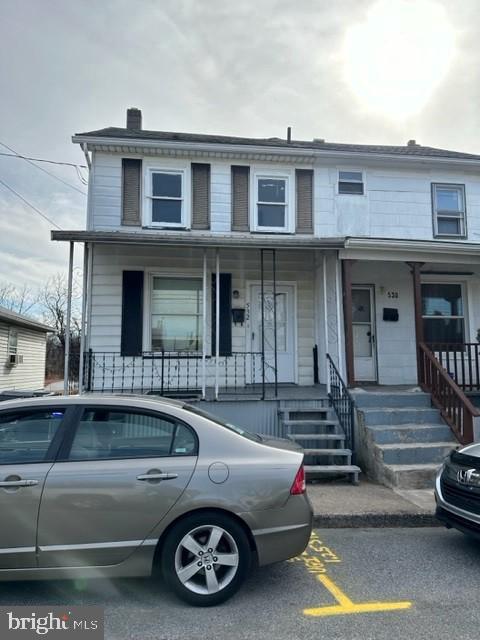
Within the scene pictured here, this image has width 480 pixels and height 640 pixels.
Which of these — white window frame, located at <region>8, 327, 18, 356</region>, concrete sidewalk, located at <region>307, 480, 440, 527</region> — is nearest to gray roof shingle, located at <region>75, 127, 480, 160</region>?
concrete sidewalk, located at <region>307, 480, 440, 527</region>

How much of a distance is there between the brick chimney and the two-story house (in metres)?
1.45

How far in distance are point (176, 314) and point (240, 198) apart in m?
2.95

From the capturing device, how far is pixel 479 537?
145 inches

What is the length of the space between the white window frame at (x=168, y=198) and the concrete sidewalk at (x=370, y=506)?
5.92 m

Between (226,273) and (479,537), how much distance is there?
653 centimetres

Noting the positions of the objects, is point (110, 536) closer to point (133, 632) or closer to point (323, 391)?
point (133, 632)

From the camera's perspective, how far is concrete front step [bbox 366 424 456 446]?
6.48 meters

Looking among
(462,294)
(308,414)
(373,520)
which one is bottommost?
(373,520)

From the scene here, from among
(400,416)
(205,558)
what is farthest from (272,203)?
(205,558)

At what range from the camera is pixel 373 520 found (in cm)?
472

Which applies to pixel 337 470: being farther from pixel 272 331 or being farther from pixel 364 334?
pixel 364 334

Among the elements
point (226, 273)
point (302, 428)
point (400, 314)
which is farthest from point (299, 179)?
point (302, 428)

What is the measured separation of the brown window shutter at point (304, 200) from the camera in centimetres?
948

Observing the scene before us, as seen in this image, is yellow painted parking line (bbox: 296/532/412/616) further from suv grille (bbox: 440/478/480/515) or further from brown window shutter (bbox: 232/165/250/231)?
brown window shutter (bbox: 232/165/250/231)
